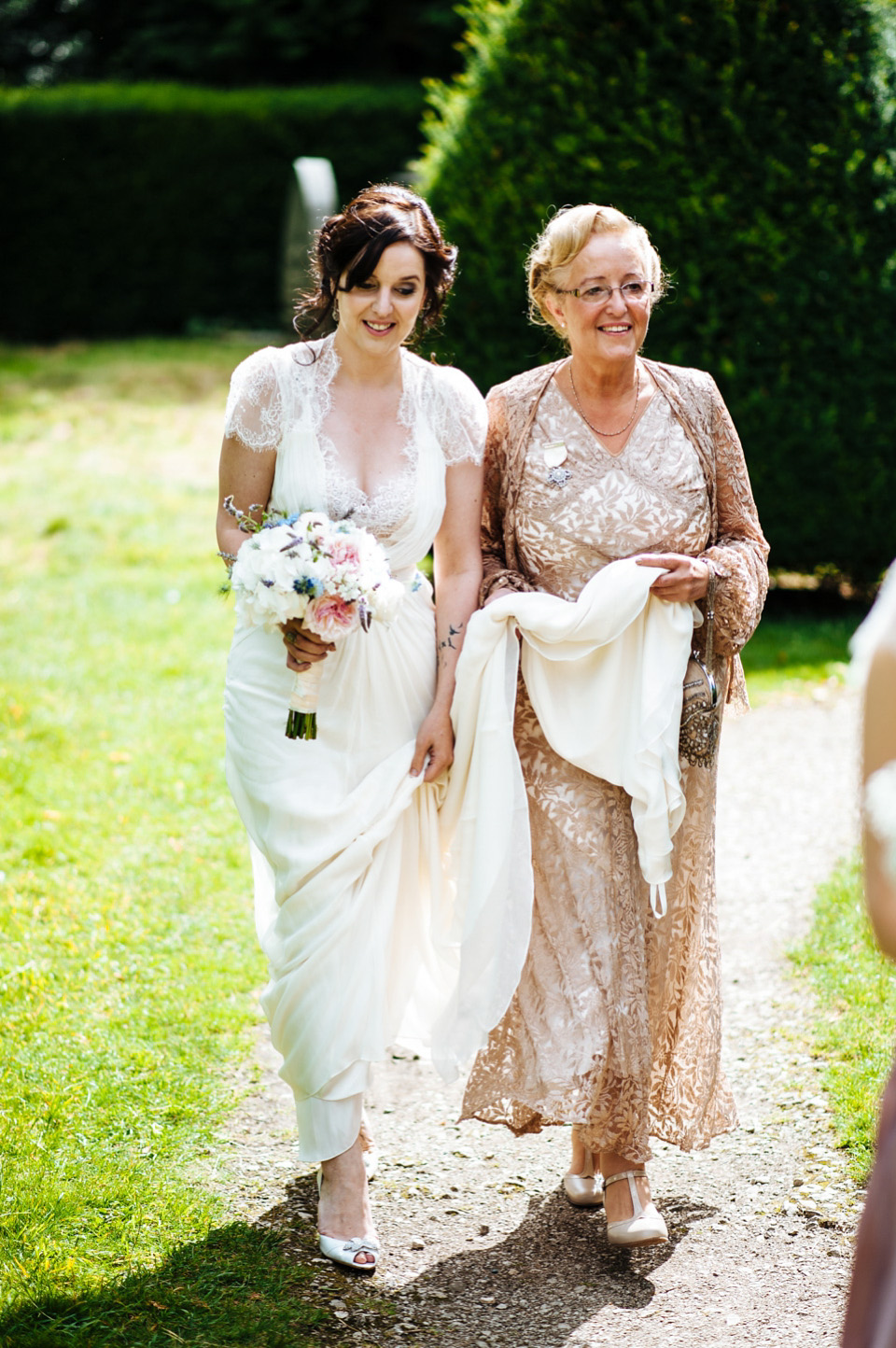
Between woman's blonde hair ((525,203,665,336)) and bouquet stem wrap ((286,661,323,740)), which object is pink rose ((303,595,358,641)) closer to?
bouquet stem wrap ((286,661,323,740))

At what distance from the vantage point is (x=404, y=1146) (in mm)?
3971

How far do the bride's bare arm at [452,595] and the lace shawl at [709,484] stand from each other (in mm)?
61

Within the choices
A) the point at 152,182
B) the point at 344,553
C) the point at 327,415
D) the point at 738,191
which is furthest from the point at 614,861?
the point at 152,182

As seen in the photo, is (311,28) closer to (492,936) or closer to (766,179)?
(766,179)

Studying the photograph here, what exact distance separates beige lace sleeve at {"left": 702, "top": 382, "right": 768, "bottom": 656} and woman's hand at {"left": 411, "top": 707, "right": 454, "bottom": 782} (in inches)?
28.5

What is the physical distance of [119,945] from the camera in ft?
16.4

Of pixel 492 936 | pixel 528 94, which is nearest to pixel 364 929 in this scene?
pixel 492 936

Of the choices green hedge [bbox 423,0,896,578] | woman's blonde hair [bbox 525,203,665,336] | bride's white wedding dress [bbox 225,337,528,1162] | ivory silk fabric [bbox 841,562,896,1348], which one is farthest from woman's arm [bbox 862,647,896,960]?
green hedge [bbox 423,0,896,578]

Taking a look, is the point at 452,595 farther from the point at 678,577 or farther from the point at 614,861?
the point at 614,861

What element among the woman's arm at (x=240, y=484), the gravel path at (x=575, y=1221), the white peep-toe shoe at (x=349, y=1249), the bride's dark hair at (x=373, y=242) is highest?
the bride's dark hair at (x=373, y=242)

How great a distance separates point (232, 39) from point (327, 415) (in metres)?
21.4

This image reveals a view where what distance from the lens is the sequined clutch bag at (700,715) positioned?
134 inches

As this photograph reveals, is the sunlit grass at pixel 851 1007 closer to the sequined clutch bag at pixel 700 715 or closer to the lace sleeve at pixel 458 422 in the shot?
the sequined clutch bag at pixel 700 715

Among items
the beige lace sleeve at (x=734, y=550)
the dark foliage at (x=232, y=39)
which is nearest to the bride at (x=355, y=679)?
the beige lace sleeve at (x=734, y=550)
